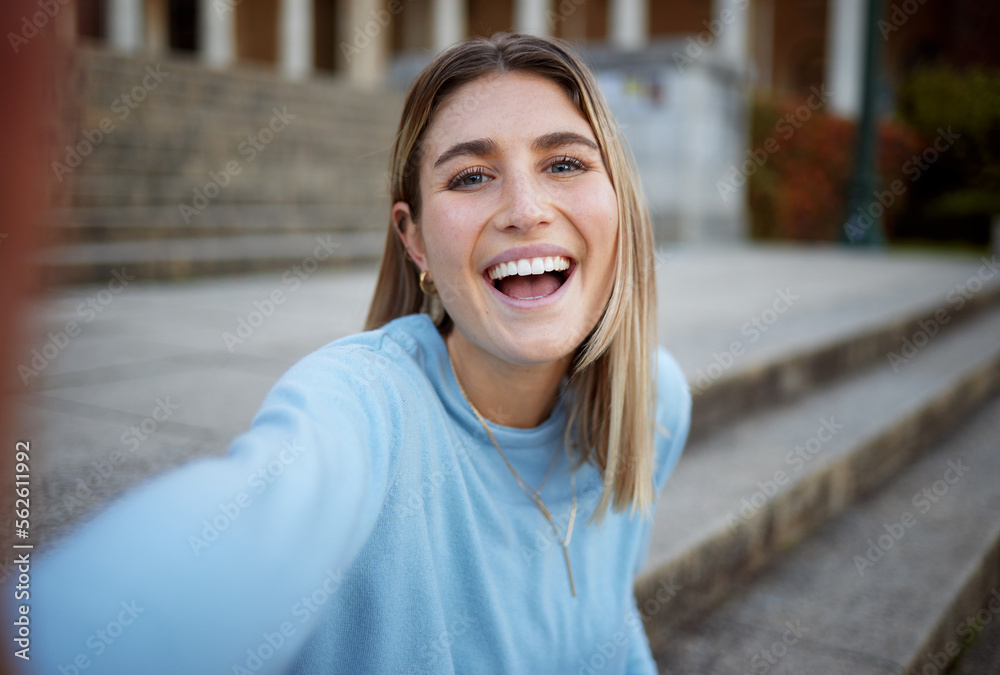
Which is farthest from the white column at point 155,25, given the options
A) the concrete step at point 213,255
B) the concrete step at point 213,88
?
the concrete step at point 213,255

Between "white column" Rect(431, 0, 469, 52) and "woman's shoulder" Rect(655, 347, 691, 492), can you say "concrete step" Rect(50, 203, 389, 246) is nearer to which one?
"woman's shoulder" Rect(655, 347, 691, 492)

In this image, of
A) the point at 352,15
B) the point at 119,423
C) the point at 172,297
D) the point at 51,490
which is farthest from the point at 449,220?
the point at 352,15

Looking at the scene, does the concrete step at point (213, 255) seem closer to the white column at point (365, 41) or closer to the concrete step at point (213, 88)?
the concrete step at point (213, 88)

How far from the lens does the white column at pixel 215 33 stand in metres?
18.7

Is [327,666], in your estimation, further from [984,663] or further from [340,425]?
[984,663]

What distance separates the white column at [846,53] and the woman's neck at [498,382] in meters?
22.2

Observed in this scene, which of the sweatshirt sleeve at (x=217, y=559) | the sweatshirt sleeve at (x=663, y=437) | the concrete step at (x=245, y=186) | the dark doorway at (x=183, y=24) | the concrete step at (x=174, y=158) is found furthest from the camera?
the dark doorway at (x=183, y=24)

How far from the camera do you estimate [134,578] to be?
690 mm

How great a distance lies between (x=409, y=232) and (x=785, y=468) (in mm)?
2023

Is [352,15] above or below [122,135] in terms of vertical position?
above

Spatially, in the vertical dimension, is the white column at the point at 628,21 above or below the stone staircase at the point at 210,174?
above

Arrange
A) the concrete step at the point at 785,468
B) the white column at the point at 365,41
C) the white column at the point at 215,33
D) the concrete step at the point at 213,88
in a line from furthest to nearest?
the white column at the point at 365,41 < the white column at the point at 215,33 < the concrete step at the point at 213,88 < the concrete step at the point at 785,468

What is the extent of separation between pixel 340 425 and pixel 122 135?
750cm

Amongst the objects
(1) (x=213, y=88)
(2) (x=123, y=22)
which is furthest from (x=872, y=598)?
(2) (x=123, y=22)
